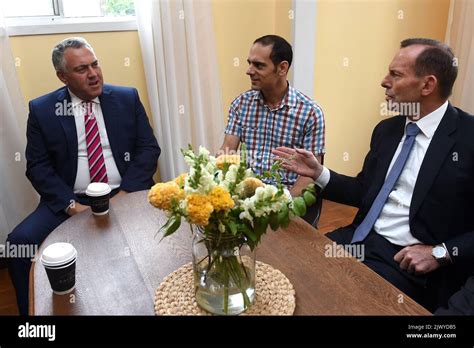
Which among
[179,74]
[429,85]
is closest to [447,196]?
[429,85]

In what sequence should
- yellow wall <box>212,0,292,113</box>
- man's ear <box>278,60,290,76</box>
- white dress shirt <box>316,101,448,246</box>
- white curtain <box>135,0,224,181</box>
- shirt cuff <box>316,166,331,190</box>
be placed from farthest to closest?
1. yellow wall <box>212,0,292,113</box>
2. white curtain <box>135,0,224,181</box>
3. man's ear <box>278,60,290,76</box>
4. shirt cuff <box>316,166,331,190</box>
5. white dress shirt <box>316,101,448,246</box>

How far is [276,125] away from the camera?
2.32 m

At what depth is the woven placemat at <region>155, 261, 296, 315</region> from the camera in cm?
112

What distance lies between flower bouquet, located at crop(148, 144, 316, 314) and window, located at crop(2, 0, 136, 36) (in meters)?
1.83

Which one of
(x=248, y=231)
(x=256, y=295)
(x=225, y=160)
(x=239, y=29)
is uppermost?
(x=239, y=29)

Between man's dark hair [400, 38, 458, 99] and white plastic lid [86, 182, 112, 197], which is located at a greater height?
man's dark hair [400, 38, 458, 99]

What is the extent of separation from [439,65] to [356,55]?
165 centimetres

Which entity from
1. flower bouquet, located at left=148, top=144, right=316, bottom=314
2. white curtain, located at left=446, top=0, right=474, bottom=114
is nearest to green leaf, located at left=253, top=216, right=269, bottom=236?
flower bouquet, located at left=148, top=144, right=316, bottom=314

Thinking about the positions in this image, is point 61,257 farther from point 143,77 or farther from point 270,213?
point 143,77

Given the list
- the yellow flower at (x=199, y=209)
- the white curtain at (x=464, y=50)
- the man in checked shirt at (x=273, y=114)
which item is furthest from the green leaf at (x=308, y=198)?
the white curtain at (x=464, y=50)

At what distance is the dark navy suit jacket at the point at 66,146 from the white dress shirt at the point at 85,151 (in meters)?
0.03

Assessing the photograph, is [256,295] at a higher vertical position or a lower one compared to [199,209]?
lower

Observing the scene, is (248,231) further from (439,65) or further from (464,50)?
(464,50)

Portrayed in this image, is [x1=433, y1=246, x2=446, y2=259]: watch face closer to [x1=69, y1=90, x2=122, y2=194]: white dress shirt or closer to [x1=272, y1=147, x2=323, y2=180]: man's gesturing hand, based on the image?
[x1=272, y1=147, x2=323, y2=180]: man's gesturing hand
